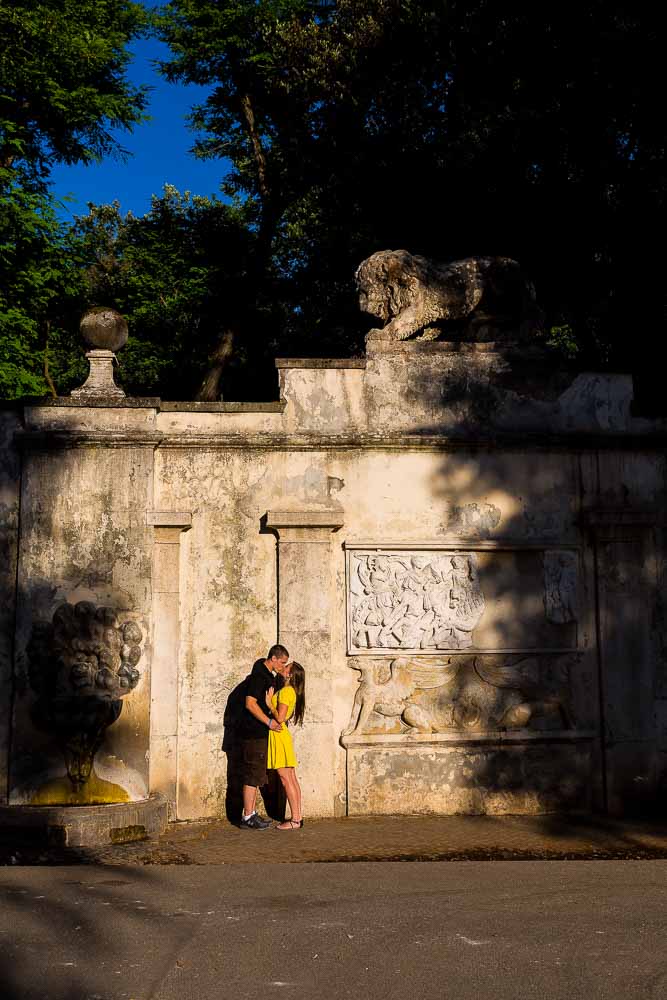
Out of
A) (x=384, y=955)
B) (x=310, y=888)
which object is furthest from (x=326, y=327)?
(x=384, y=955)

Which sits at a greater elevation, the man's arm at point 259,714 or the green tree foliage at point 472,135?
the green tree foliage at point 472,135

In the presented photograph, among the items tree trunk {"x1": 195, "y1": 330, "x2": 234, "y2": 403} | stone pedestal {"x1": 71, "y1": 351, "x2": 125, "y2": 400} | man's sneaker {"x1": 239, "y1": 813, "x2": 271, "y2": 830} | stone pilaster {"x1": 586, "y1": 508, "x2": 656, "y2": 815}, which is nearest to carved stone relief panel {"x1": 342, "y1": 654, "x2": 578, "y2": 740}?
stone pilaster {"x1": 586, "y1": 508, "x2": 656, "y2": 815}

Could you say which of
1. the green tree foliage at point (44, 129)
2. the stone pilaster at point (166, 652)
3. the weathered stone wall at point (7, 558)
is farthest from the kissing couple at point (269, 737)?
the green tree foliage at point (44, 129)

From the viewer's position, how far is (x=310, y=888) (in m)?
6.88

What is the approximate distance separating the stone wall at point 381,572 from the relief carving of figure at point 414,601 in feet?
0.07

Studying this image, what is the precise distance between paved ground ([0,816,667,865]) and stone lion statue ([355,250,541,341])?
4.96 meters

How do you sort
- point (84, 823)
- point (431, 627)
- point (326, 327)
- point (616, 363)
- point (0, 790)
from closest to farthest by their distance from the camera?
point (84, 823) < point (0, 790) < point (431, 627) < point (616, 363) < point (326, 327)

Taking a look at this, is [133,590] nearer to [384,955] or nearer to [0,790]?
[0,790]

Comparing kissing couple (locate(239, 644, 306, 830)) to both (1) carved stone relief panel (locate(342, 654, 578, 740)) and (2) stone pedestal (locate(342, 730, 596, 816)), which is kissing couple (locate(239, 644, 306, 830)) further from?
(1) carved stone relief panel (locate(342, 654, 578, 740))

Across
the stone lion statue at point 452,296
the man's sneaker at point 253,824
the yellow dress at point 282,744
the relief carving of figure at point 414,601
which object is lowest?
the man's sneaker at point 253,824

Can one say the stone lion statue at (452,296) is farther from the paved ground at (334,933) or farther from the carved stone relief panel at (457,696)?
the paved ground at (334,933)

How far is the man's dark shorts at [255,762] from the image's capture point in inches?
372

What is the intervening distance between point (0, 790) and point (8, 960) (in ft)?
14.9

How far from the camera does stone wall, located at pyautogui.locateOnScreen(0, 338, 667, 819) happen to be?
9883 mm
